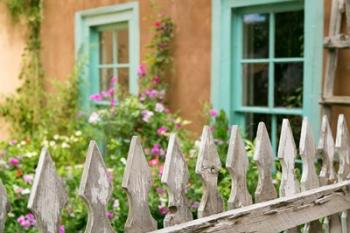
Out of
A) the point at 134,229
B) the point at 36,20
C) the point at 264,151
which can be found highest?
the point at 36,20

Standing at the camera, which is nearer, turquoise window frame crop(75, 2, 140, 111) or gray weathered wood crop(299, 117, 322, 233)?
gray weathered wood crop(299, 117, 322, 233)

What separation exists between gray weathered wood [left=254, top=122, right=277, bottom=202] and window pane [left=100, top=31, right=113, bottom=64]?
4428 millimetres

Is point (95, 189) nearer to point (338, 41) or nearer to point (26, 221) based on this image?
point (26, 221)

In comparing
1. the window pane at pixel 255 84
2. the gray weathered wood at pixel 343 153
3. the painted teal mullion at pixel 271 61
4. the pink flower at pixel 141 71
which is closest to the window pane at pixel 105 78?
the pink flower at pixel 141 71

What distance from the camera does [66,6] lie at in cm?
686

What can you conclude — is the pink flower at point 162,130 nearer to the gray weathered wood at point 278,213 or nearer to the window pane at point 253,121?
the window pane at point 253,121

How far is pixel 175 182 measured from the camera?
6.31 ft

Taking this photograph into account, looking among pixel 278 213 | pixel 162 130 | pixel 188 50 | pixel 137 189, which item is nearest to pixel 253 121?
pixel 162 130

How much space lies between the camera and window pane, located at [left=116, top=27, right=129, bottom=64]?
6156 millimetres

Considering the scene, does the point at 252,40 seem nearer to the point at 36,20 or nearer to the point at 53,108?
the point at 53,108

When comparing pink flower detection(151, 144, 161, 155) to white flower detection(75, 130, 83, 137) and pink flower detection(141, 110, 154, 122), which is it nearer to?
pink flower detection(141, 110, 154, 122)

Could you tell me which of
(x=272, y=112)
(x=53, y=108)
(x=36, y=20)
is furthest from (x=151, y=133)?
(x=36, y=20)

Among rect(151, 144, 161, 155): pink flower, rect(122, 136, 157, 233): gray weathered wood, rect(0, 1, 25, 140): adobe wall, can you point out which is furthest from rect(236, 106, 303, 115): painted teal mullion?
rect(0, 1, 25, 140): adobe wall

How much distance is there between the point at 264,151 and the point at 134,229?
0.69 metres
